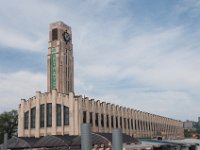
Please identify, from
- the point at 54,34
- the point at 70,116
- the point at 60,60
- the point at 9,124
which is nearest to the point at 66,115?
the point at 70,116

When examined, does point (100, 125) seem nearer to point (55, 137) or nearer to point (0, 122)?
point (55, 137)

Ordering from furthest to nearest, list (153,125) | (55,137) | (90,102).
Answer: (153,125)
(90,102)
(55,137)

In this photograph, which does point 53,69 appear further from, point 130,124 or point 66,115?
point 66,115

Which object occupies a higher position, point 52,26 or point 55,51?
point 52,26

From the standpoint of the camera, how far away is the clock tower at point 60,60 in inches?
3974

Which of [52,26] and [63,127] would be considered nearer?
[63,127]

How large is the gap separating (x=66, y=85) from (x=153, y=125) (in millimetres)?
30786

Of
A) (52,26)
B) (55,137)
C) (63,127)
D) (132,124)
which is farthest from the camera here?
(52,26)

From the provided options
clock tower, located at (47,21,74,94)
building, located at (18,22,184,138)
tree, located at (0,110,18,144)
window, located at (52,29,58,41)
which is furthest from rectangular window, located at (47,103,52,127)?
window, located at (52,29,58,41)

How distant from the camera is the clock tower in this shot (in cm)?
10094

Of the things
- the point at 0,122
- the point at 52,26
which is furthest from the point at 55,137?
the point at 52,26

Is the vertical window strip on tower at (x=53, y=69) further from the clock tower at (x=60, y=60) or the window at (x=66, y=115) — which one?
the window at (x=66, y=115)

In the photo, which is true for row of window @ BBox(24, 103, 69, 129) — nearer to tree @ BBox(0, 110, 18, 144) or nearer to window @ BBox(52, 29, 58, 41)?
tree @ BBox(0, 110, 18, 144)

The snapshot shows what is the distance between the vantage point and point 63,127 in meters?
55.6
